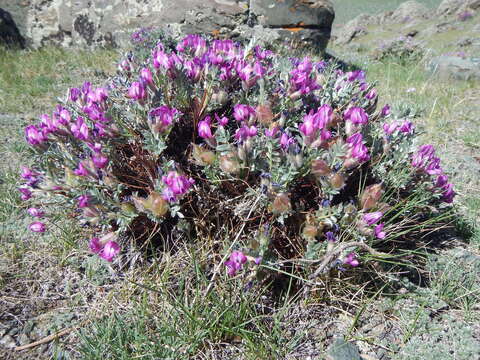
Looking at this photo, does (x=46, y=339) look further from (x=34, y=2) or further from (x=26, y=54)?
(x=34, y=2)

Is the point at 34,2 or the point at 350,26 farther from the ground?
the point at 34,2

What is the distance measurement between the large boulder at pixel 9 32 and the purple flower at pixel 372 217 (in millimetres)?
6968

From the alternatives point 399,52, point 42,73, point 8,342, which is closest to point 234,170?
point 8,342

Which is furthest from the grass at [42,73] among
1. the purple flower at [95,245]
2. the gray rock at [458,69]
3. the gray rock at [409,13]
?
the gray rock at [409,13]

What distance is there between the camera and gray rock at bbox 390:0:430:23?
17.1 metres

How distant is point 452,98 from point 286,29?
2580 millimetres

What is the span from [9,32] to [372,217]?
24.2ft

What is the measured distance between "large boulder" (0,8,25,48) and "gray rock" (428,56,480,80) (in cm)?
718

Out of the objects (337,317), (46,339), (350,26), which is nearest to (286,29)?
(337,317)

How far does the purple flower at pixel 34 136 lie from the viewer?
1802mm

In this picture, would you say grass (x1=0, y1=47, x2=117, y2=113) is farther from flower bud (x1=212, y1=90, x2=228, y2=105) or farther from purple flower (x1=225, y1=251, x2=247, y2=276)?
purple flower (x1=225, y1=251, x2=247, y2=276)

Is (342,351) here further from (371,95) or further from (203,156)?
(371,95)

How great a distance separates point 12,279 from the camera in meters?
1.80

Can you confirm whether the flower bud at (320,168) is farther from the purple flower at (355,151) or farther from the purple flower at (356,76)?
the purple flower at (356,76)
